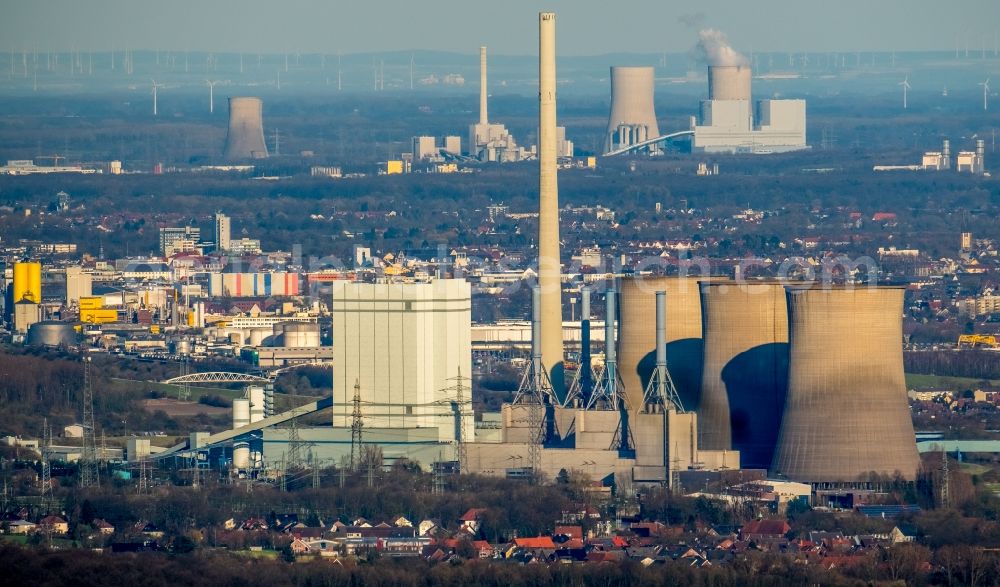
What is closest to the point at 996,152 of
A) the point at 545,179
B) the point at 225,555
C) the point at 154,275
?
the point at 154,275

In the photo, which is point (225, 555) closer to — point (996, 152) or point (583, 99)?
point (996, 152)

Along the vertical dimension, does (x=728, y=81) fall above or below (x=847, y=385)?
above

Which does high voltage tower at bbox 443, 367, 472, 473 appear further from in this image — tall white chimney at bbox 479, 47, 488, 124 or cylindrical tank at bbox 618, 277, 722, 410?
tall white chimney at bbox 479, 47, 488, 124

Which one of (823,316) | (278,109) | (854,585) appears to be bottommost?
(854,585)

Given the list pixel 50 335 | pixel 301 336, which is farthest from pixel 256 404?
pixel 50 335

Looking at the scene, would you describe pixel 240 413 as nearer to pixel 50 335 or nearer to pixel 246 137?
pixel 50 335

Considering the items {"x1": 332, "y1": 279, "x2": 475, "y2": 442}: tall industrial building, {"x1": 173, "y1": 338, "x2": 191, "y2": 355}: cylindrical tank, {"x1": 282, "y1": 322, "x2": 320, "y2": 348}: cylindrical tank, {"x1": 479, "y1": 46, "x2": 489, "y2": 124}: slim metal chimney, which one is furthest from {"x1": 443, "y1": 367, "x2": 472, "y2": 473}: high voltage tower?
{"x1": 479, "y1": 46, "x2": 489, "y2": 124}: slim metal chimney
